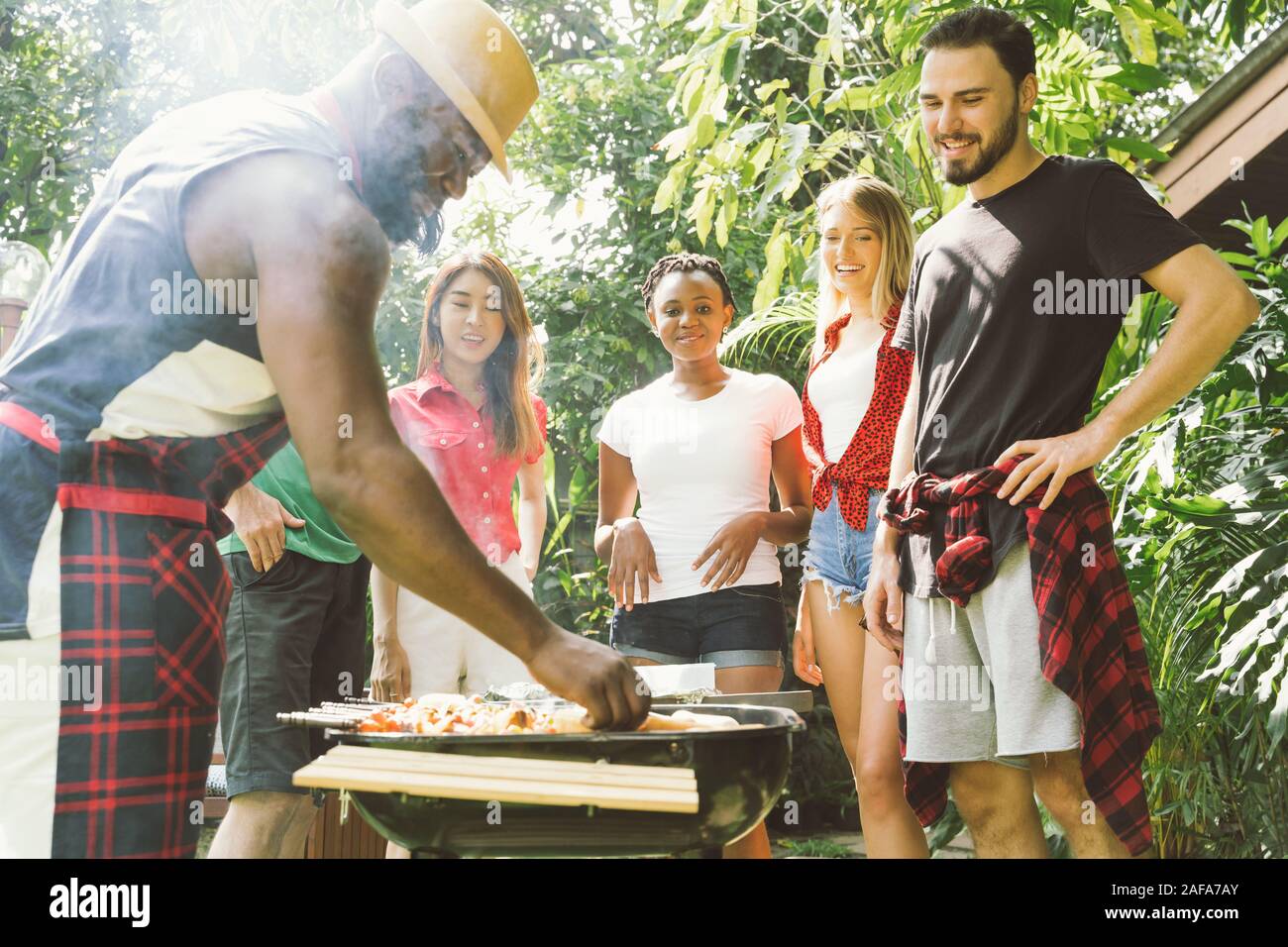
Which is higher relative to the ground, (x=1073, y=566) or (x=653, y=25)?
(x=653, y=25)

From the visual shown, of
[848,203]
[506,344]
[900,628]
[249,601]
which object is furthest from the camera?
[506,344]

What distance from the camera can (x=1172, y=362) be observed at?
6.20ft

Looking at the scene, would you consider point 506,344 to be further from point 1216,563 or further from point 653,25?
point 653,25

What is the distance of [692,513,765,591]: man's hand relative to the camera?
107 inches

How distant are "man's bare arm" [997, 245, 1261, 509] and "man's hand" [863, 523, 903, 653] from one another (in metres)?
0.31

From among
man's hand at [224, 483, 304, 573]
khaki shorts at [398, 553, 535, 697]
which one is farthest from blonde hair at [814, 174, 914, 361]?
man's hand at [224, 483, 304, 573]

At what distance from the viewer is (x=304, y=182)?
142cm

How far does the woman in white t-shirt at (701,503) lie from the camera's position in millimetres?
2756

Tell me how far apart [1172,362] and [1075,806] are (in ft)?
2.31

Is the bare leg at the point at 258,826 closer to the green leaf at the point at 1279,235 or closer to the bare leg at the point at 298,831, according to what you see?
the bare leg at the point at 298,831

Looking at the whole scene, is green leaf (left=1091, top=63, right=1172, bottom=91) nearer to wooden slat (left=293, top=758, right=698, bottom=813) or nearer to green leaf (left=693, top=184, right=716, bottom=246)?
green leaf (left=693, top=184, right=716, bottom=246)
